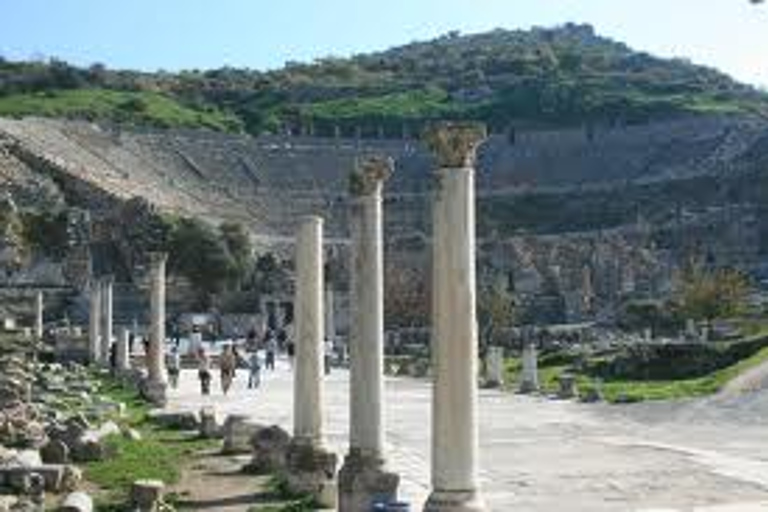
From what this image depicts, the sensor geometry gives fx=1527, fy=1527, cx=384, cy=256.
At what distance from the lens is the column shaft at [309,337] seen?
69.8ft

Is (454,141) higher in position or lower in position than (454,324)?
higher

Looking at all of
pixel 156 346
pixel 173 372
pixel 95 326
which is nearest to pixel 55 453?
pixel 156 346

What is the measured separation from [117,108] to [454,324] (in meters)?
143

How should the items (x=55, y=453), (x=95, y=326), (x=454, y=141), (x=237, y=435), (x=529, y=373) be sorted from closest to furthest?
(x=454, y=141), (x=55, y=453), (x=237, y=435), (x=529, y=373), (x=95, y=326)

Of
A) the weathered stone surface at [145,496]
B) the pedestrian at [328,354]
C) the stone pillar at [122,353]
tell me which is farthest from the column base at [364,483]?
the pedestrian at [328,354]

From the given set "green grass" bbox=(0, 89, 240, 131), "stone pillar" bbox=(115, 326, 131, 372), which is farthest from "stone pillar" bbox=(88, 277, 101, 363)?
"green grass" bbox=(0, 89, 240, 131)

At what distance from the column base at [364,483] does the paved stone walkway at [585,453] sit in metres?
1.54

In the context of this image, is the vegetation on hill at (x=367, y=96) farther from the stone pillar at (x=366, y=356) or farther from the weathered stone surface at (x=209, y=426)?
the stone pillar at (x=366, y=356)

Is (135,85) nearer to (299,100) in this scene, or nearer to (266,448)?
(299,100)

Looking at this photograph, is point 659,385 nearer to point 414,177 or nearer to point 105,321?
point 105,321

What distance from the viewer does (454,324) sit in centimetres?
1526

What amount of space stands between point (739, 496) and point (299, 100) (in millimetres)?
161888

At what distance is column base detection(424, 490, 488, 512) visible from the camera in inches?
579

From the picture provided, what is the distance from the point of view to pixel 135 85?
177750 mm
